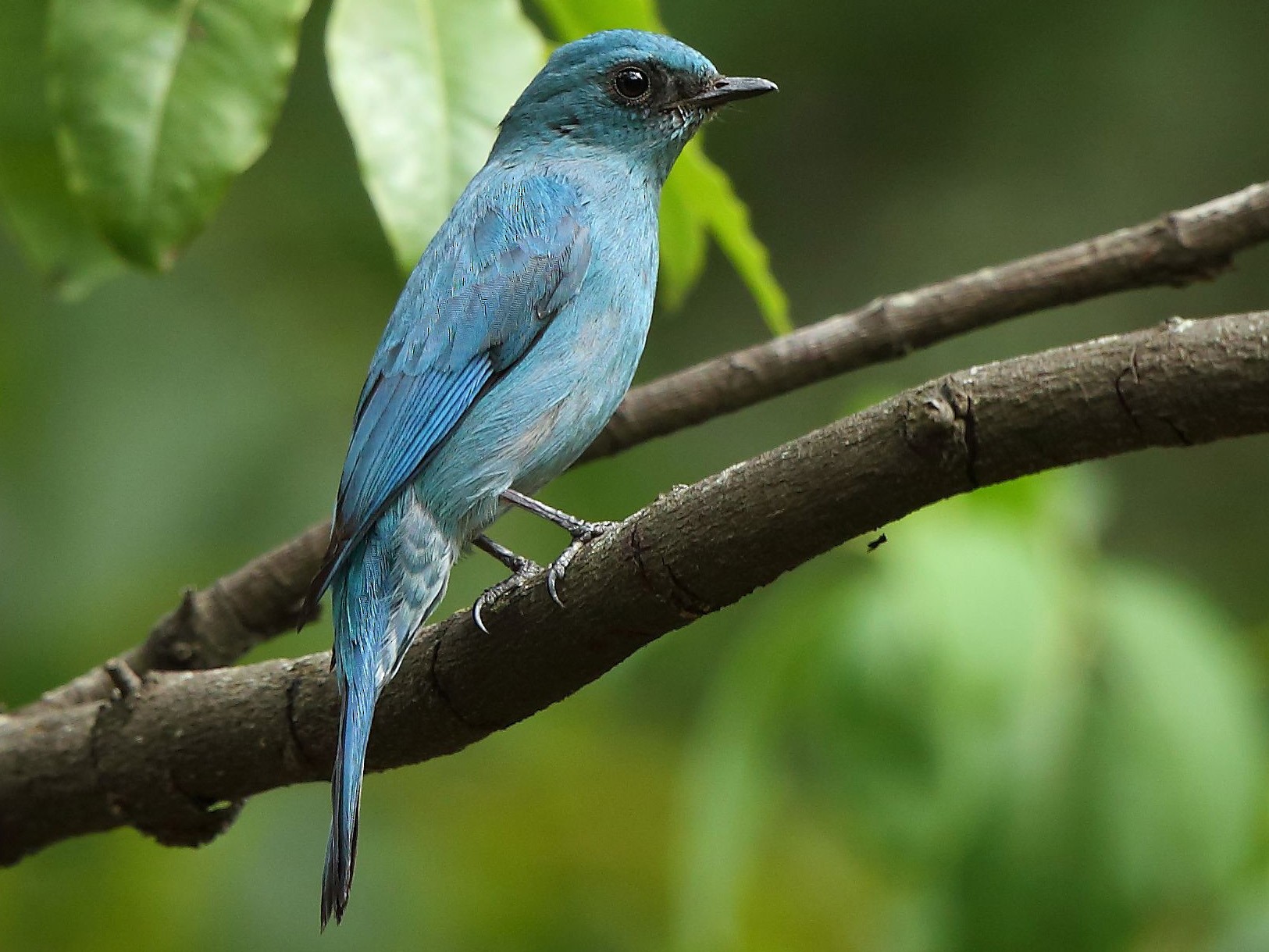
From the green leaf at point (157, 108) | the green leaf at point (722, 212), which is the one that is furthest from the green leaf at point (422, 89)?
the green leaf at point (722, 212)

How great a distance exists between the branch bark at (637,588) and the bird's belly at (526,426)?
479 millimetres

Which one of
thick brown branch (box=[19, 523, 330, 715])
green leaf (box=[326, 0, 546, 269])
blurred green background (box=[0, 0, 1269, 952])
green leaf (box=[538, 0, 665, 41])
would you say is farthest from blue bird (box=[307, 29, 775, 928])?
blurred green background (box=[0, 0, 1269, 952])

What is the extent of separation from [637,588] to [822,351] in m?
1.34

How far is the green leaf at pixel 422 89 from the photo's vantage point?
10.2ft

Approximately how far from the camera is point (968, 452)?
2408 mm

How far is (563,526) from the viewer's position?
3555mm

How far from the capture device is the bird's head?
14.5 feet

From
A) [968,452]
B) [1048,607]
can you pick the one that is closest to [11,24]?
[968,452]

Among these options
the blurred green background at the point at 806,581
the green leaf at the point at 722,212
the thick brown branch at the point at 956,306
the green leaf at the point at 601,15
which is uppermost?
the green leaf at the point at 601,15

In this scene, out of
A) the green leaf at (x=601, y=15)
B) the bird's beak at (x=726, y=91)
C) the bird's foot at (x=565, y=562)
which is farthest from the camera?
the bird's beak at (x=726, y=91)

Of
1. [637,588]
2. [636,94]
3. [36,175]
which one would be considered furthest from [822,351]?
[36,175]

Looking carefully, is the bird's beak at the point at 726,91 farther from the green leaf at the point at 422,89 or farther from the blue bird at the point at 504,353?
the green leaf at the point at 422,89

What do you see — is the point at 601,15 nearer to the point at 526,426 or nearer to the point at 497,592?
the point at 526,426

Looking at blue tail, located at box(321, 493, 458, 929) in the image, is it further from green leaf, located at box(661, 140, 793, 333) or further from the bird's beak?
the bird's beak
